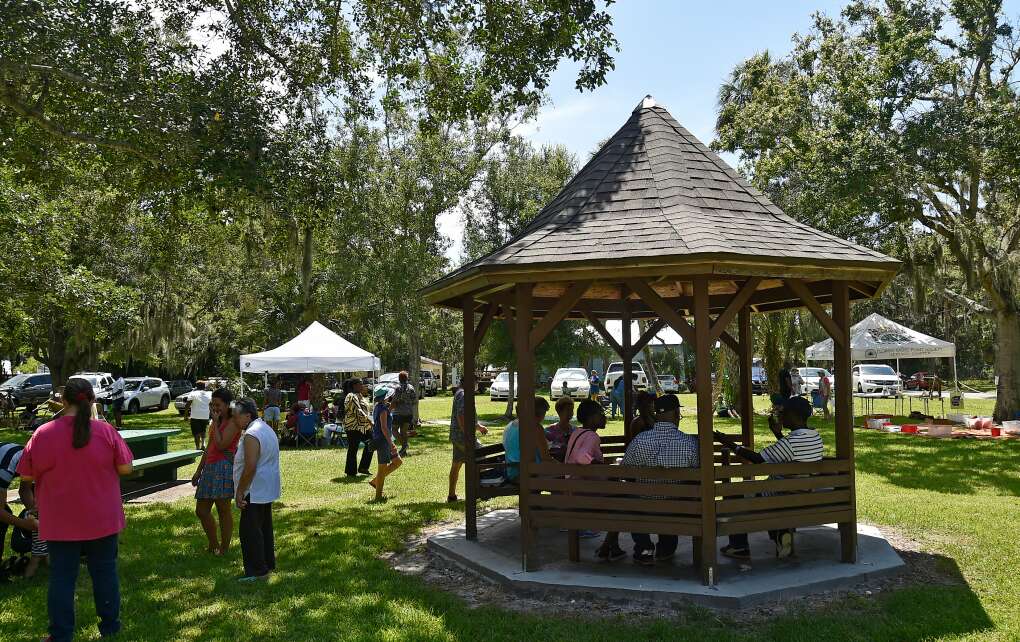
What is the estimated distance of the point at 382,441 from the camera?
36.0ft

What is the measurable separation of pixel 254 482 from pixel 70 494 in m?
1.70

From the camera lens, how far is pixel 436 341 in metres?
59.8

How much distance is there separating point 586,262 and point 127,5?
24.5 ft

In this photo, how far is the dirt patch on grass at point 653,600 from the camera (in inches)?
236

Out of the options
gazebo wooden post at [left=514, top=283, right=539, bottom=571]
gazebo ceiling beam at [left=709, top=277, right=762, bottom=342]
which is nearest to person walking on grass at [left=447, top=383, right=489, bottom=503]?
gazebo wooden post at [left=514, top=283, right=539, bottom=571]

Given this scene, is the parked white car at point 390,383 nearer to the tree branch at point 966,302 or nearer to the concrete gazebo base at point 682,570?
the concrete gazebo base at point 682,570

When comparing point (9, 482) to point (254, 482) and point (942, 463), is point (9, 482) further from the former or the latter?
point (942, 463)

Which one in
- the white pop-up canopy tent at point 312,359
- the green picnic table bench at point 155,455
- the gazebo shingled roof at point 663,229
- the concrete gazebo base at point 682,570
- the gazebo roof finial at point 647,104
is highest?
the gazebo roof finial at point 647,104

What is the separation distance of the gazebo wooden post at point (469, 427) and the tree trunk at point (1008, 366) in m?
17.7

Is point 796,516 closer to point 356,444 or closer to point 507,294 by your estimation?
point 507,294

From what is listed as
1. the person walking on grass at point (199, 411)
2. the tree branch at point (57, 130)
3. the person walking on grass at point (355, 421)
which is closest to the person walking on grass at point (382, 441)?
the person walking on grass at point (355, 421)

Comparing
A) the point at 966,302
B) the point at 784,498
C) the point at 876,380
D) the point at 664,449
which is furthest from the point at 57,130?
the point at 876,380

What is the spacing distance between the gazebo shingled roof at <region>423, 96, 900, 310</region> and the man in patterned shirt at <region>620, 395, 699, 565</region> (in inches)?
52.4

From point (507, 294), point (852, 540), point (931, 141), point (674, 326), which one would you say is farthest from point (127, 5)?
point (931, 141)
